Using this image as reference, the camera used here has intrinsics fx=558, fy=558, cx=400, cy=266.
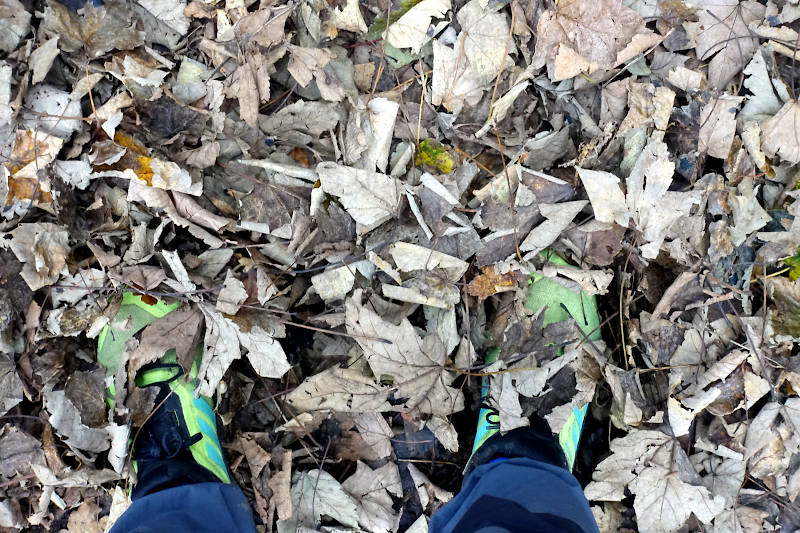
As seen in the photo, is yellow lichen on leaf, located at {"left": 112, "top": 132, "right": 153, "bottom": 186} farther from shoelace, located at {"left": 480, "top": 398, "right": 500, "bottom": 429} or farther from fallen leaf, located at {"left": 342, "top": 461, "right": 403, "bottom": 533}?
shoelace, located at {"left": 480, "top": 398, "right": 500, "bottom": 429}

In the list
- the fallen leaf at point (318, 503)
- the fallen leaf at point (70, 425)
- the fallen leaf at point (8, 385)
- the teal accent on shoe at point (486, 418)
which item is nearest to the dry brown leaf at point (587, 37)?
the teal accent on shoe at point (486, 418)

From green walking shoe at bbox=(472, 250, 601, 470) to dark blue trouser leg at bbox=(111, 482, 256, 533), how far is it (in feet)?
3.02

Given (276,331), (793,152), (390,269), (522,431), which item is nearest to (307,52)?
(390,269)

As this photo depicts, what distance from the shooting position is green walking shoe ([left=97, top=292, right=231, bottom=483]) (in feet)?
7.07

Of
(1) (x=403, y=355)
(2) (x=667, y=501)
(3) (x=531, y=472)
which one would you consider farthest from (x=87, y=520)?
(2) (x=667, y=501)

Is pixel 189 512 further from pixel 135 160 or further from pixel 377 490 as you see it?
pixel 135 160

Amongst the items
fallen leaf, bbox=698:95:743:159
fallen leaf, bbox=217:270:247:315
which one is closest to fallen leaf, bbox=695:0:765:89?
fallen leaf, bbox=698:95:743:159

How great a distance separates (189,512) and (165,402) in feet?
1.64

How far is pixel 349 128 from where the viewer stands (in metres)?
2.15

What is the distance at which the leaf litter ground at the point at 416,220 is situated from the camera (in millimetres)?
2068

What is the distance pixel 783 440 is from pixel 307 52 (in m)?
2.35

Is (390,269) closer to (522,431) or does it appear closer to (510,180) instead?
(510,180)

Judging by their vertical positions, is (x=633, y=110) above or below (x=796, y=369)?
above

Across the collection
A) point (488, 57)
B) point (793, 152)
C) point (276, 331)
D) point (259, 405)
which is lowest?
point (259, 405)
